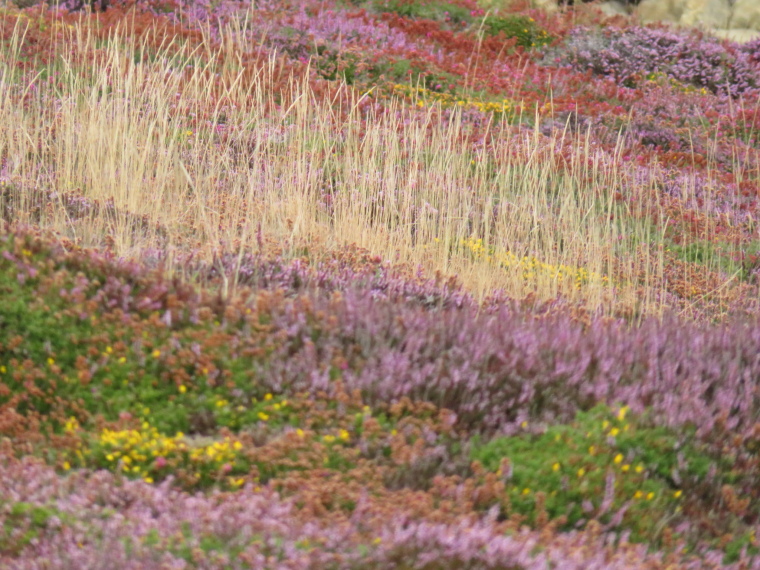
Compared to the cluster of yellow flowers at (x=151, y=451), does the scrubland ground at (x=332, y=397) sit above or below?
above

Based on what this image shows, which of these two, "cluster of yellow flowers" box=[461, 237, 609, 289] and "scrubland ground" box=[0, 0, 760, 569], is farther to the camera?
"cluster of yellow flowers" box=[461, 237, 609, 289]

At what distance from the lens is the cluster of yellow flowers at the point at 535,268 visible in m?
5.66

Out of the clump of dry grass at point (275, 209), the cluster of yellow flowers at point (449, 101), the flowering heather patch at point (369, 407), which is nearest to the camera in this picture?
the flowering heather patch at point (369, 407)

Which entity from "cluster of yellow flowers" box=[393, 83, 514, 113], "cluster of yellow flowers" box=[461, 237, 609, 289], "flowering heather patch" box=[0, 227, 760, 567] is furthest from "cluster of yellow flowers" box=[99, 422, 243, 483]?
"cluster of yellow flowers" box=[393, 83, 514, 113]

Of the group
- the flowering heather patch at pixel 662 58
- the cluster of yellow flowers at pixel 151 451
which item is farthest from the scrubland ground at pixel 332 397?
the flowering heather patch at pixel 662 58

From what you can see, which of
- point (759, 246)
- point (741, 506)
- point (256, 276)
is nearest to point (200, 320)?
point (256, 276)

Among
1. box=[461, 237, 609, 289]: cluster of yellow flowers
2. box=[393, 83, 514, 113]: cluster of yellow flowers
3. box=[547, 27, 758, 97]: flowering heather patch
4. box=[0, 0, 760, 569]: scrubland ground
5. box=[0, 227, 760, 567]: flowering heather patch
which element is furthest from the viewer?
A: box=[547, 27, 758, 97]: flowering heather patch

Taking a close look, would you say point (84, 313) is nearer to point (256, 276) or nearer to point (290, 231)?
point (256, 276)

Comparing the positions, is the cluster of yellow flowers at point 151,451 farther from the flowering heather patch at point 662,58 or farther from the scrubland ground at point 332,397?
the flowering heather patch at point 662,58

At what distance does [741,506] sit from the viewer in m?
3.36

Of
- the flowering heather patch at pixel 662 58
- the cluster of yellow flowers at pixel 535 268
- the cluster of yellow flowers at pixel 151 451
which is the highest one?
the flowering heather patch at pixel 662 58

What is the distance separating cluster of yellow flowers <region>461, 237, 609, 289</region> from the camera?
566cm

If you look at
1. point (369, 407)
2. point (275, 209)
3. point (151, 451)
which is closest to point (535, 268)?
point (275, 209)

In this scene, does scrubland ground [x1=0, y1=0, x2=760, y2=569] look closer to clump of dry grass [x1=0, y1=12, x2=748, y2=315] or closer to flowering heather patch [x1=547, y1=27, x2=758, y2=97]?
clump of dry grass [x1=0, y1=12, x2=748, y2=315]
